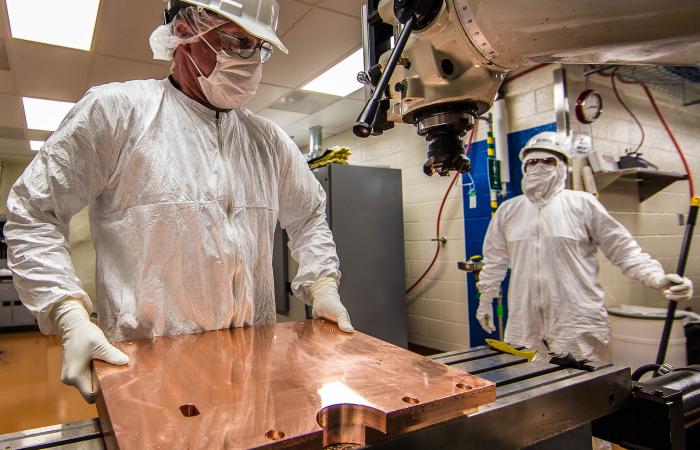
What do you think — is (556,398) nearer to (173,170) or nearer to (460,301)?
(173,170)

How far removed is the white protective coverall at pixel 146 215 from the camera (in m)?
0.88

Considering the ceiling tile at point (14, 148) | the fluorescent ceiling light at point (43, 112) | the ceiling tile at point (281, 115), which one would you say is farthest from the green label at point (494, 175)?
the ceiling tile at point (14, 148)

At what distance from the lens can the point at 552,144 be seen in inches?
97.1

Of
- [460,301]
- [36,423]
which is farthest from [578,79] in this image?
[36,423]

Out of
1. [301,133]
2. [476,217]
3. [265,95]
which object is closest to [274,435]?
[476,217]

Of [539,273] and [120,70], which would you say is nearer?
[539,273]

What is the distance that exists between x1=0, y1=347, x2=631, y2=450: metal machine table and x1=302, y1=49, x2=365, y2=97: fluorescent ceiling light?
265 cm

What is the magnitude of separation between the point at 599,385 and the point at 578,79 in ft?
8.77

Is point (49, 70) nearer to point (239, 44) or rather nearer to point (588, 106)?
point (239, 44)

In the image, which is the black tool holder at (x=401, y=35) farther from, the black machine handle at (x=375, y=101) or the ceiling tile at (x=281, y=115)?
the ceiling tile at (x=281, y=115)

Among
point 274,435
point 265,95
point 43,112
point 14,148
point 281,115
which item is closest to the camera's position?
point 274,435

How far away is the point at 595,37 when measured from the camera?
0.54 m

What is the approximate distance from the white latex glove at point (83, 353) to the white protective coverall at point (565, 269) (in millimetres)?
2261

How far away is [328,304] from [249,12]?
2.56ft
